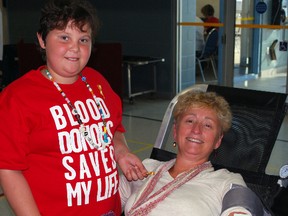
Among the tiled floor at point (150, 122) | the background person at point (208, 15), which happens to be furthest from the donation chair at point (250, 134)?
the background person at point (208, 15)

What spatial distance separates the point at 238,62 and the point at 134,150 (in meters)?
2.97

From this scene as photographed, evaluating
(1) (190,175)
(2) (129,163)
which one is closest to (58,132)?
(2) (129,163)

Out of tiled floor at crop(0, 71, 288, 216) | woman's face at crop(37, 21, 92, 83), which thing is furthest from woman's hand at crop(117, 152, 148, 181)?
tiled floor at crop(0, 71, 288, 216)

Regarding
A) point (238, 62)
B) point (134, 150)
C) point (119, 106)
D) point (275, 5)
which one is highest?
point (275, 5)

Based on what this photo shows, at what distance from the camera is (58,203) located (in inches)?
57.3

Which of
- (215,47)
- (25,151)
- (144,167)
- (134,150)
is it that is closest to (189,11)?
(215,47)

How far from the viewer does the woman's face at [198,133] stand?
1.71 metres

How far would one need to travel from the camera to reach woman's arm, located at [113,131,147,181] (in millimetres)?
1685

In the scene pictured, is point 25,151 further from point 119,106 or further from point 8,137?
point 119,106

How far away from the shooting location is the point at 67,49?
1406 millimetres

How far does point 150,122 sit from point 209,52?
1892mm

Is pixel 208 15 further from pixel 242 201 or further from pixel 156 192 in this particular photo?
pixel 242 201

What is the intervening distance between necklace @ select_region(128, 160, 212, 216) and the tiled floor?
1.62 meters

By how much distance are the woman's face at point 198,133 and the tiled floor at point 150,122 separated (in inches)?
68.2
